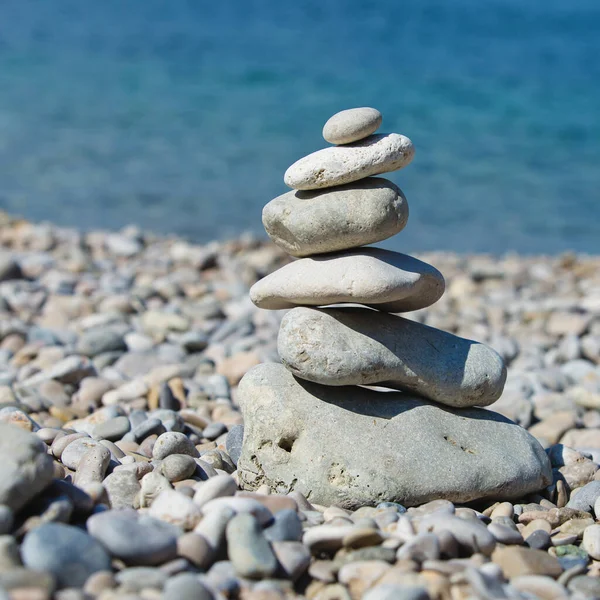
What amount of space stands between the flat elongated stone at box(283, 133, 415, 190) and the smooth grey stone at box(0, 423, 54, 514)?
1596mm

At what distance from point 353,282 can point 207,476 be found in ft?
3.48

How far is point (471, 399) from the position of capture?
3775 millimetres

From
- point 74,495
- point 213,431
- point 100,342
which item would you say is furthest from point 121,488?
point 100,342

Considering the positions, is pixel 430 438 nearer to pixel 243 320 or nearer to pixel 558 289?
pixel 243 320

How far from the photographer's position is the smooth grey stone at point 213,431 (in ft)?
14.5

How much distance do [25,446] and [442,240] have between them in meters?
10.1

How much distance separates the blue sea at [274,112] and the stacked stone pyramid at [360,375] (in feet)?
26.6

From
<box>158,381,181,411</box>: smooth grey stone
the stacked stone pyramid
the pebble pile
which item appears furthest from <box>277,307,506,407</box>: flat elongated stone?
<box>158,381,181,411</box>: smooth grey stone

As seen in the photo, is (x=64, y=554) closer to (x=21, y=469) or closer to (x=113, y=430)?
(x=21, y=469)

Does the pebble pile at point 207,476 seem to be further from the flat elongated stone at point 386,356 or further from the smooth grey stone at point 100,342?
the flat elongated stone at point 386,356

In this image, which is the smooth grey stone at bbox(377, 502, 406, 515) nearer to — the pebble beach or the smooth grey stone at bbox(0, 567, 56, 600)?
the pebble beach

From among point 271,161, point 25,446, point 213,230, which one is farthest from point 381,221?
point 271,161

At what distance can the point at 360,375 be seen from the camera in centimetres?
348

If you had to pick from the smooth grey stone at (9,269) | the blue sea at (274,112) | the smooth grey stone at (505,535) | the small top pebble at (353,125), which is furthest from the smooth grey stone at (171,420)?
the blue sea at (274,112)
